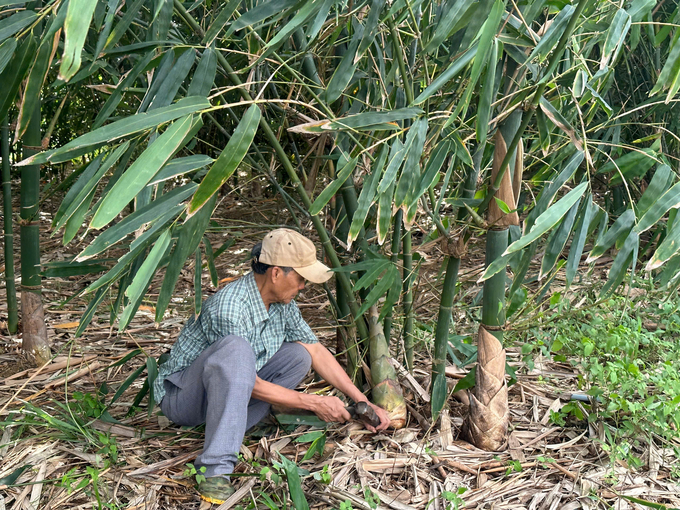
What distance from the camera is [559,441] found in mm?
1755

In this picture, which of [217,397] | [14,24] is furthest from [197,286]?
[14,24]

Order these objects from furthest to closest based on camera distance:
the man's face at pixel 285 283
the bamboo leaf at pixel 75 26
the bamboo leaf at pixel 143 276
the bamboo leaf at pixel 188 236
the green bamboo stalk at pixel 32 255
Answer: the green bamboo stalk at pixel 32 255 → the man's face at pixel 285 283 → the bamboo leaf at pixel 188 236 → the bamboo leaf at pixel 143 276 → the bamboo leaf at pixel 75 26

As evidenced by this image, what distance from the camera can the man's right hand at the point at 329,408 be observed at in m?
1.74

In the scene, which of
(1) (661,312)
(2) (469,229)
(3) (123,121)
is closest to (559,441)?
(2) (469,229)

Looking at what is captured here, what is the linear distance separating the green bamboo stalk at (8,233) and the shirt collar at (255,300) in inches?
40.3

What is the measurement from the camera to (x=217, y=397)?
5.35ft

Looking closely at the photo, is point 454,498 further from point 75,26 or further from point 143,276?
point 75,26

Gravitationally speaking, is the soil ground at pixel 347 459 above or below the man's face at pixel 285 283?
below

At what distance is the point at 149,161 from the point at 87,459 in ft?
3.47

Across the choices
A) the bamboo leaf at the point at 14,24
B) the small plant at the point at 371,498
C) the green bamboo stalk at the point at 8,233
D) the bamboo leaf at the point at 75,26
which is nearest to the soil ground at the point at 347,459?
the small plant at the point at 371,498

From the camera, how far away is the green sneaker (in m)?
1.57

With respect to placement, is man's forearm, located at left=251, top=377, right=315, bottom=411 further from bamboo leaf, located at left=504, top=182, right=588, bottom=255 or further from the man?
bamboo leaf, located at left=504, top=182, right=588, bottom=255

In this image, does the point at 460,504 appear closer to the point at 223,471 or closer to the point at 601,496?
the point at 601,496

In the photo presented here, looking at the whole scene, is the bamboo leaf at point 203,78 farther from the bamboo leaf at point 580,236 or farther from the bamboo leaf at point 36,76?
the bamboo leaf at point 580,236
